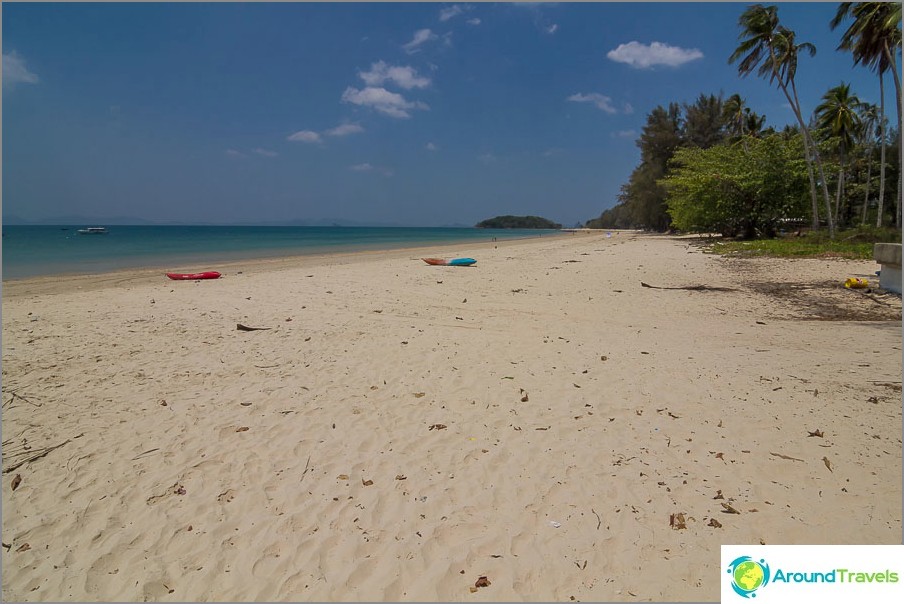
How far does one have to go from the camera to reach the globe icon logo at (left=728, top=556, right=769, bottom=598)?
7.21ft

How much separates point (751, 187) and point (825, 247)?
828 centimetres

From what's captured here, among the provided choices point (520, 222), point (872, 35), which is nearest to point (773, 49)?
point (872, 35)

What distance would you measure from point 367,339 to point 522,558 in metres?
4.38

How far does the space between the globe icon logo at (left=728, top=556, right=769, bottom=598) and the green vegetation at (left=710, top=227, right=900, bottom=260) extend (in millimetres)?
16892

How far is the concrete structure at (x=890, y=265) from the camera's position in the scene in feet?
27.6

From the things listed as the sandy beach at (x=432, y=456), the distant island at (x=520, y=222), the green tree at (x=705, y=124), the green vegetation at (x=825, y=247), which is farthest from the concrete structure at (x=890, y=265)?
the distant island at (x=520, y=222)

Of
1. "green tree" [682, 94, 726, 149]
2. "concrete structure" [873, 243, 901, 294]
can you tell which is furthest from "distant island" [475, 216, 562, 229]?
"concrete structure" [873, 243, 901, 294]

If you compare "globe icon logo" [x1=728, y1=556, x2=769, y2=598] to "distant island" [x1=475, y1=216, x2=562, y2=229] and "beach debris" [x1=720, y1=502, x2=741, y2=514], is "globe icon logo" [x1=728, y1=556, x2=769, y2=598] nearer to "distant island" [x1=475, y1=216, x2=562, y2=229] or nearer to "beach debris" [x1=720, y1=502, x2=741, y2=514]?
"beach debris" [x1=720, y1=502, x2=741, y2=514]

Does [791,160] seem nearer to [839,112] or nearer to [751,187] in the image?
[751,187]

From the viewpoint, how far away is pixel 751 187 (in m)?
23.8

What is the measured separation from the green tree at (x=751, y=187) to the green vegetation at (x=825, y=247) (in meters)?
4.47

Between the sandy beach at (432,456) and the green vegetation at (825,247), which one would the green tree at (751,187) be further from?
the sandy beach at (432,456)

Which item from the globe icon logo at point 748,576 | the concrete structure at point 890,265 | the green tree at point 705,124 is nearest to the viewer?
the globe icon logo at point 748,576

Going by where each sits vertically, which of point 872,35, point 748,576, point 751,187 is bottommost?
point 748,576
